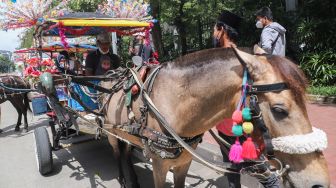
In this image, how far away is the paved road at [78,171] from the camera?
4.48 meters

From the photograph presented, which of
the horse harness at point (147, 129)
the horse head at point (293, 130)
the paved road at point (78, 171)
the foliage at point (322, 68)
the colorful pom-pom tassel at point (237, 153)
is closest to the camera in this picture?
the horse head at point (293, 130)

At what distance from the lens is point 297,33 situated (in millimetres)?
10031

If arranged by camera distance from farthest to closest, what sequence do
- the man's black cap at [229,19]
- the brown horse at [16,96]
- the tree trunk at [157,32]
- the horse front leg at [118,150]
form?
the tree trunk at [157,32], the brown horse at [16,96], the horse front leg at [118,150], the man's black cap at [229,19]

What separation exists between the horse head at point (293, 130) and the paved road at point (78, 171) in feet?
8.30

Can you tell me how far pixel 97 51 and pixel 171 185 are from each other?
2318mm

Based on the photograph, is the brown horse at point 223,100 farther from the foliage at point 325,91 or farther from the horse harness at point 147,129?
the foliage at point 325,91

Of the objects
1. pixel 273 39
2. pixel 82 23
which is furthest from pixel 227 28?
pixel 82 23

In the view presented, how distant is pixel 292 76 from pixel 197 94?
71cm

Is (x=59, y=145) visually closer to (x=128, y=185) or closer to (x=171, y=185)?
(x=128, y=185)

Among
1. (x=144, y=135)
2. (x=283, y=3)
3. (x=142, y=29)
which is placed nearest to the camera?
(x=144, y=135)

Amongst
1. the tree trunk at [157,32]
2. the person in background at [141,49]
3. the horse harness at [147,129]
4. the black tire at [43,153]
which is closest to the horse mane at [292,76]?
the horse harness at [147,129]

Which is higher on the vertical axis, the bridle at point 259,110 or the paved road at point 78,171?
the bridle at point 259,110

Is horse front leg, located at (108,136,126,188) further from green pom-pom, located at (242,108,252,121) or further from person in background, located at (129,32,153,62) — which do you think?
person in background, located at (129,32,153,62)

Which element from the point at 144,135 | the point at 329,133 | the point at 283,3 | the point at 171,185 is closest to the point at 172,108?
the point at 144,135
